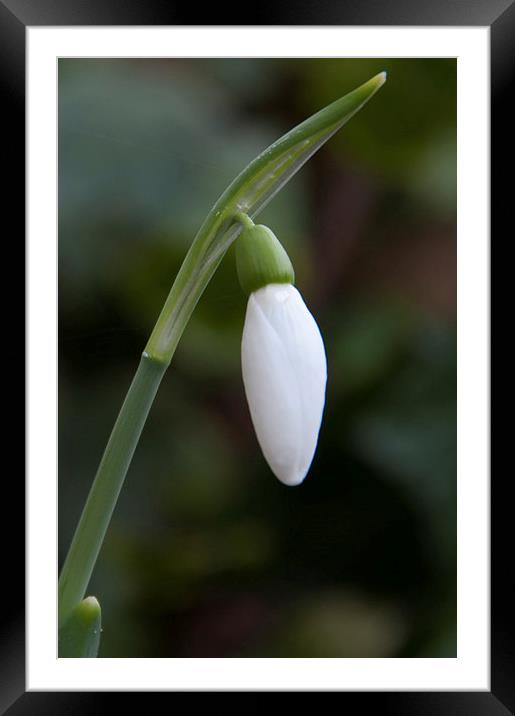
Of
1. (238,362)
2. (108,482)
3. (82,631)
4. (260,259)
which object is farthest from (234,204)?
(238,362)

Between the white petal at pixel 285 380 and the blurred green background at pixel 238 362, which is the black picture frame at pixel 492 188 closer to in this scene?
the blurred green background at pixel 238 362

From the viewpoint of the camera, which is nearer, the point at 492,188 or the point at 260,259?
the point at 260,259

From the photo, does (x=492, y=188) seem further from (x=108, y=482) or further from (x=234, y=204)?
(x=108, y=482)

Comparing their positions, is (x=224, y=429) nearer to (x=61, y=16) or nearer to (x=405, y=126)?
(x=405, y=126)

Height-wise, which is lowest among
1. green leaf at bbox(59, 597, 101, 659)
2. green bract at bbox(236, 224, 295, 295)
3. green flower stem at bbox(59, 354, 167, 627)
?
green leaf at bbox(59, 597, 101, 659)

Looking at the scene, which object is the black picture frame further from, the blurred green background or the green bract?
the green bract

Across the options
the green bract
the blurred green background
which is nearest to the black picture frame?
the blurred green background

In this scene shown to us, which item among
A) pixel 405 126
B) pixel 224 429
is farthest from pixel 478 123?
pixel 224 429
